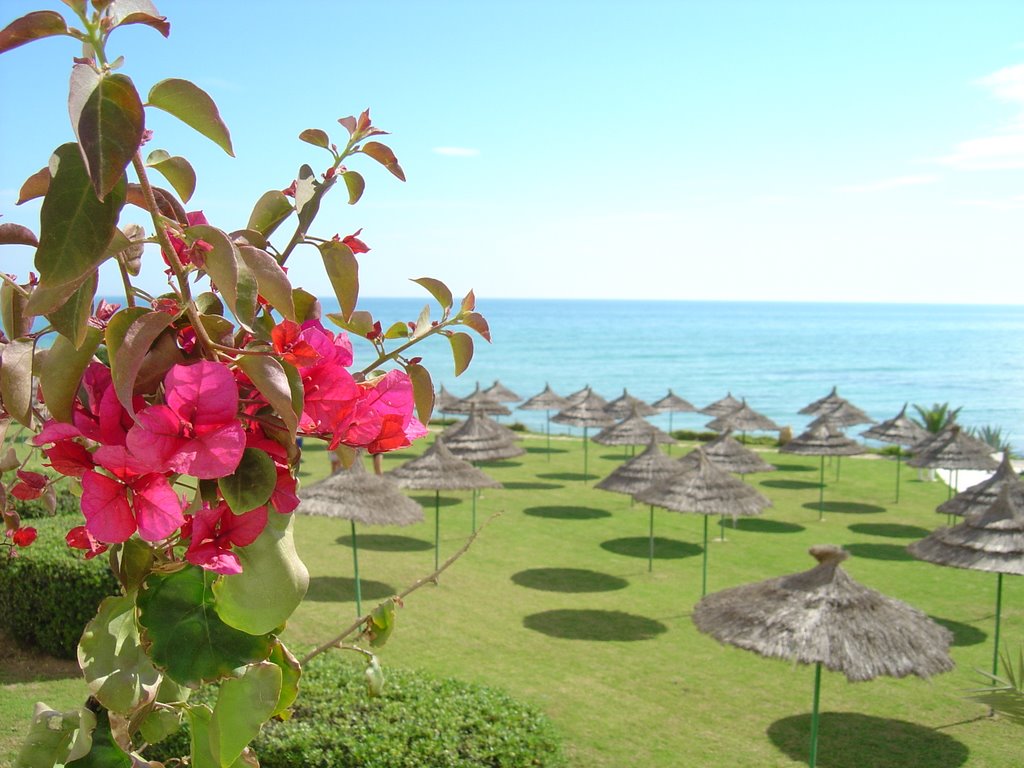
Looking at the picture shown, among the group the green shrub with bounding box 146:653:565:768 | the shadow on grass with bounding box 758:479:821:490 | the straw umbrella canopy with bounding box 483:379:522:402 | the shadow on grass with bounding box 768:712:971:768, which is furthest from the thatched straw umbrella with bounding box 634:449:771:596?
the straw umbrella canopy with bounding box 483:379:522:402

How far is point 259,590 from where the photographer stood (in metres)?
0.94

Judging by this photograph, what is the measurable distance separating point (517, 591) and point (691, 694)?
3.83 meters

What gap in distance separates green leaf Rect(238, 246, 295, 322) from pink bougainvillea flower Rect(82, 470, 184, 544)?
207mm

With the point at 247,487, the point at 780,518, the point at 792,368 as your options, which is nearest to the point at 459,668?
the point at 247,487

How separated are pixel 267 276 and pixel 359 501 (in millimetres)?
11187

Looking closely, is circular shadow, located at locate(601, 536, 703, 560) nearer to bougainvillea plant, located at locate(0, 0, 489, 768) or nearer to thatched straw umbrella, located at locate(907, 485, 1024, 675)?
thatched straw umbrella, located at locate(907, 485, 1024, 675)

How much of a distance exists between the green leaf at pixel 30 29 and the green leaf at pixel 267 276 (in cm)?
25

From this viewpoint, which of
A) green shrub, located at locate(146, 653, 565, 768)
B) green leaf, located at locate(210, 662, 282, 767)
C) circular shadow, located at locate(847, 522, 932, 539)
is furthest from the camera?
circular shadow, located at locate(847, 522, 932, 539)

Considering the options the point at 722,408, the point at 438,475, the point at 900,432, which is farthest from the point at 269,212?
the point at 722,408

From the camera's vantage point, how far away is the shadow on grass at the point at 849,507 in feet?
62.1

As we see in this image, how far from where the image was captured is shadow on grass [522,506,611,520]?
58.1ft

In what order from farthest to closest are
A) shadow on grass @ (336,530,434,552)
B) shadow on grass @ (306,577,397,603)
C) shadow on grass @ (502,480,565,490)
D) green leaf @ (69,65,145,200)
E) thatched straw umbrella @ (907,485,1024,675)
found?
shadow on grass @ (502,480,565,490) < shadow on grass @ (336,530,434,552) < shadow on grass @ (306,577,397,603) < thatched straw umbrella @ (907,485,1024,675) < green leaf @ (69,65,145,200)

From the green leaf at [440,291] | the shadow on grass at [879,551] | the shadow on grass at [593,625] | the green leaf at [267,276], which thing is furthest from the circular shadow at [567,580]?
the green leaf at [267,276]

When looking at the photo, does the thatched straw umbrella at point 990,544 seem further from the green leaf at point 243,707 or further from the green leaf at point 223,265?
the green leaf at point 223,265
